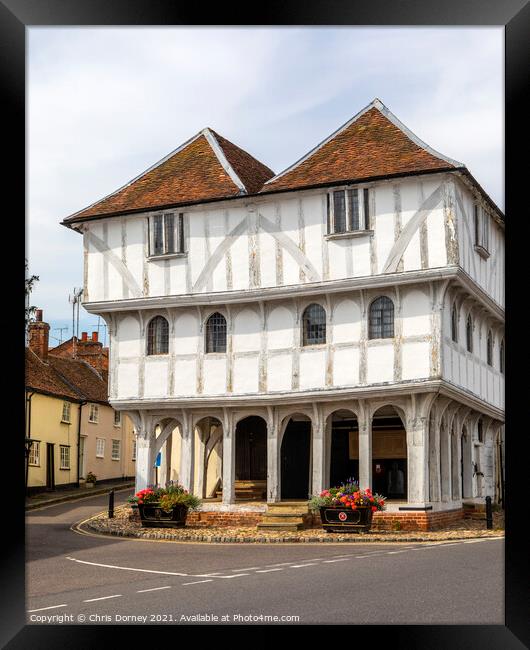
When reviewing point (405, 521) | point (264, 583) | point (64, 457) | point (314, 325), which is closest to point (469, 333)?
point (314, 325)

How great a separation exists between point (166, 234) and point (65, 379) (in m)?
16.4

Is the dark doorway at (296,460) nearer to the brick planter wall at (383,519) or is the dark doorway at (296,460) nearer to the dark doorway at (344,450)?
the dark doorway at (344,450)

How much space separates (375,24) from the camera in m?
8.30

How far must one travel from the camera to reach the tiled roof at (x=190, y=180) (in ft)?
90.1

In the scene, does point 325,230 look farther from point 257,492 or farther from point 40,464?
point 40,464

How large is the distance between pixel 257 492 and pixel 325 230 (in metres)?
9.06

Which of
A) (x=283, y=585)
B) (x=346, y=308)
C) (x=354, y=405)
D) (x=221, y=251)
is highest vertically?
(x=221, y=251)

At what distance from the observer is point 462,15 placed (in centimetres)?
828

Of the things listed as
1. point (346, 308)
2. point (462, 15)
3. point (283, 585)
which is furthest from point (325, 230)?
point (462, 15)

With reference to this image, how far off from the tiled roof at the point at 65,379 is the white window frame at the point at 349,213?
16482mm

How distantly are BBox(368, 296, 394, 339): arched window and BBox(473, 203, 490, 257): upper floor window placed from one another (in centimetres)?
289

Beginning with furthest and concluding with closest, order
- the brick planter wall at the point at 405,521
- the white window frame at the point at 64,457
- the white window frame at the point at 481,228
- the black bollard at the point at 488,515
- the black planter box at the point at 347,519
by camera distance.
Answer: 1. the white window frame at the point at 64,457
2. the white window frame at the point at 481,228
3. the brick planter wall at the point at 405,521
4. the black bollard at the point at 488,515
5. the black planter box at the point at 347,519

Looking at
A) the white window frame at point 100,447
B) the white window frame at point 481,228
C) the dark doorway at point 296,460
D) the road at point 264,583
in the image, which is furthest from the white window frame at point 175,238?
the white window frame at point 100,447

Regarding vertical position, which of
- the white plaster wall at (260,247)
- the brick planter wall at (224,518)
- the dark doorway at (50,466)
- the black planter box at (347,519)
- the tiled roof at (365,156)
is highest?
the tiled roof at (365,156)
